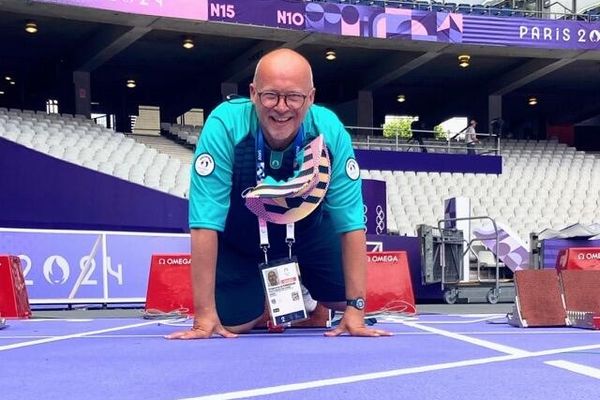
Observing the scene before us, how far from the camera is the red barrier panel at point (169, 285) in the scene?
6887 mm

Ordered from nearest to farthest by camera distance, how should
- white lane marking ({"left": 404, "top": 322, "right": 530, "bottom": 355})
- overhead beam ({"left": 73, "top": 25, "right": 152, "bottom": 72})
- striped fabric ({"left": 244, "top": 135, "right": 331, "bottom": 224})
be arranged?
white lane marking ({"left": 404, "top": 322, "right": 530, "bottom": 355}), striped fabric ({"left": 244, "top": 135, "right": 331, "bottom": 224}), overhead beam ({"left": 73, "top": 25, "right": 152, "bottom": 72})

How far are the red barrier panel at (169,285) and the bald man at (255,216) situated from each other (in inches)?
107

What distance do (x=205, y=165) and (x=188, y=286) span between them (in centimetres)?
340

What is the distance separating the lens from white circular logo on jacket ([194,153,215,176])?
383cm

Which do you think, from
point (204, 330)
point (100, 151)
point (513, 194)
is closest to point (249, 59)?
point (100, 151)

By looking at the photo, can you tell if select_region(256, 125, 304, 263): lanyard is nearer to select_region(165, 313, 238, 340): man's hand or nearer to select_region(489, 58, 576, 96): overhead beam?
select_region(165, 313, 238, 340): man's hand

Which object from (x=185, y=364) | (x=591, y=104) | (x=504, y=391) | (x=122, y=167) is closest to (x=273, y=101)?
(x=185, y=364)

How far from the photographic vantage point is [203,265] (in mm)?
3760

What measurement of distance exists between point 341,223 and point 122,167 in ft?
43.0

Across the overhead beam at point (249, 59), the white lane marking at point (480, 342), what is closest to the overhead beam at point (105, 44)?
the overhead beam at point (249, 59)

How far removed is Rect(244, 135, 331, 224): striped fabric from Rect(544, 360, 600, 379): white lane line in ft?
5.02

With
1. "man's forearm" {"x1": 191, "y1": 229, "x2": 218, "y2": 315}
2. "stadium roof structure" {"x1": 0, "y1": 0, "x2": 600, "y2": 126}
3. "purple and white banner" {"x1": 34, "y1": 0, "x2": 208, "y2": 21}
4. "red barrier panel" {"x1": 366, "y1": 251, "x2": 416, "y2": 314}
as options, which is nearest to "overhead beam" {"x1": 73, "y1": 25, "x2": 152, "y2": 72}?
"stadium roof structure" {"x1": 0, "y1": 0, "x2": 600, "y2": 126}

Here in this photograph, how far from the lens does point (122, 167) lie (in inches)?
645

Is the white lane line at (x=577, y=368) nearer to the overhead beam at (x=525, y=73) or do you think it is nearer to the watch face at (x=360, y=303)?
the watch face at (x=360, y=303)
